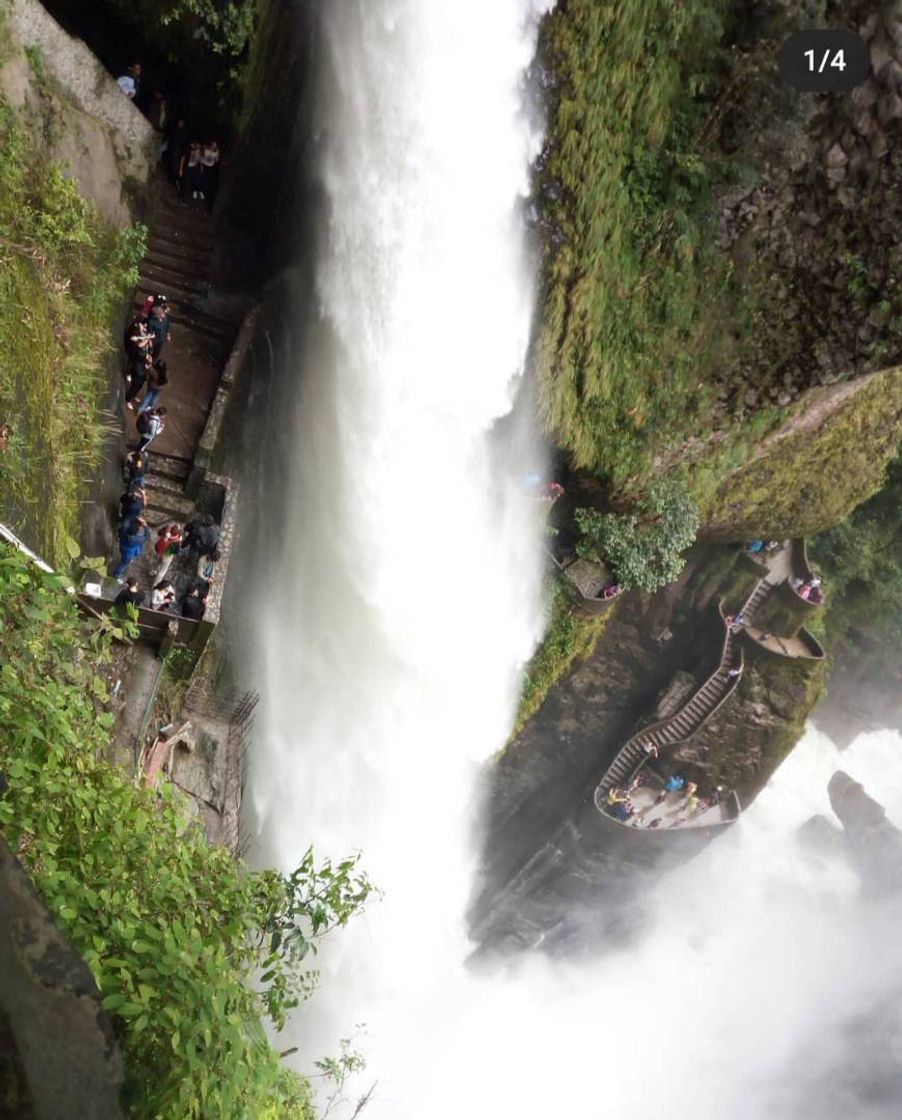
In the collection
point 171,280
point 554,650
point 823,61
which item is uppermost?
point 823,61

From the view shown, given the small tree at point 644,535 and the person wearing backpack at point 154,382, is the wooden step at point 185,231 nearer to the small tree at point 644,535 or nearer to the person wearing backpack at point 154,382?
the person wearing backpack at point 154,382

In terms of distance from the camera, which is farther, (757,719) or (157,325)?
(757,719)

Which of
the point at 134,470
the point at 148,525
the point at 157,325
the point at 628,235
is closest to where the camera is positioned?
the point at 134,470

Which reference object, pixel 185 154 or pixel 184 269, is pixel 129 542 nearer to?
pixel 184 269

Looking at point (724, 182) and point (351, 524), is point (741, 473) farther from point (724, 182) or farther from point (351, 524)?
point (351, 524)

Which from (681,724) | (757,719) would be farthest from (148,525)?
(757,719)
